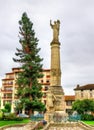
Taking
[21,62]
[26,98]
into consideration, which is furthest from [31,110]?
[21,62]

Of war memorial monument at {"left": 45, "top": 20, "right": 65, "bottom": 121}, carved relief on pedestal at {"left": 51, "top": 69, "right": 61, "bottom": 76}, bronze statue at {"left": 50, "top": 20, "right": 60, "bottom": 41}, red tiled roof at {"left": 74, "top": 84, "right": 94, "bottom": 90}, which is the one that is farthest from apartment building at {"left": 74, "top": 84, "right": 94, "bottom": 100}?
carved relief on pedestal at {"left": 51, "top": 69, "right": 61, "bottom": 76}

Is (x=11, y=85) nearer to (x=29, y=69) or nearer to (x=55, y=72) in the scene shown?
(x=29, y=69)

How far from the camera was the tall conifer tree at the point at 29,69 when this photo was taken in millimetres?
44469

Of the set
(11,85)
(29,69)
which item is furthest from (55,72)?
(11,85)

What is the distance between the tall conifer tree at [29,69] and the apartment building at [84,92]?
3514cm

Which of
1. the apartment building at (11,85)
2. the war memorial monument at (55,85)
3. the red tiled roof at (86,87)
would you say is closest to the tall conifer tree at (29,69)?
the war memorial monument at (55,85)

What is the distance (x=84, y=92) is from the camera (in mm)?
79750

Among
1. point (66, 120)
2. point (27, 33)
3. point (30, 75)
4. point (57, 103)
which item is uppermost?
point (27, 33)

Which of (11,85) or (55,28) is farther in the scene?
(11,85)

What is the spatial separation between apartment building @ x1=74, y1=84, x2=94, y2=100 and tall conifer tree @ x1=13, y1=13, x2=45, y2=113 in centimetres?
3514

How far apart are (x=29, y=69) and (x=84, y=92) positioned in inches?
1479

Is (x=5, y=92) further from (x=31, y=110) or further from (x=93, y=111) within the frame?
(x=31, y=110)

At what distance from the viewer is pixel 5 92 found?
8944 centimetres

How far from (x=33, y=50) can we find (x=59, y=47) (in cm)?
1601
